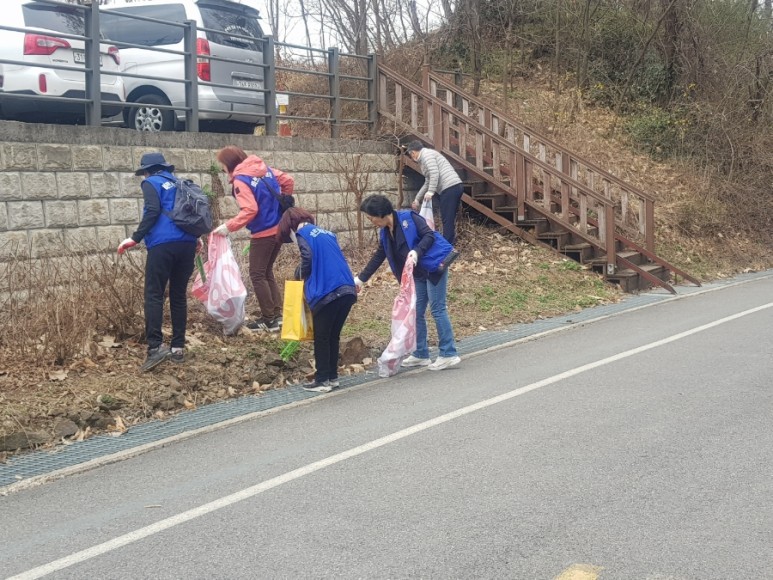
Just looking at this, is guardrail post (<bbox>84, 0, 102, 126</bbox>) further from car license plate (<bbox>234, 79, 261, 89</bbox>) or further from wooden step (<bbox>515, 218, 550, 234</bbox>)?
wooden step (<bbox>515, 218, 550, 234</bbox>)

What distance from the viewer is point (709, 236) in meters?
20.2

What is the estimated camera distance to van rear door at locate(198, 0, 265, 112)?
1318 centimetres

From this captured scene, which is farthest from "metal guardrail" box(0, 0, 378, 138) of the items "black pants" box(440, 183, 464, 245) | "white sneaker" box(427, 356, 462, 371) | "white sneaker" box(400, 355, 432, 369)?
"white sneaker" box(427, 356, 462, 371)

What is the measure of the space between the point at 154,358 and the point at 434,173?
646cm

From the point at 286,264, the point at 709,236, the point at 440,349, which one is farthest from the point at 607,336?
the point at 709,236

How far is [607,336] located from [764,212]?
13655mm

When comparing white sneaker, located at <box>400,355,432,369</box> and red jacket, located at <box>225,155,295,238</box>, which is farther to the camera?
red jacket, located at <box>225,155,295,238</box>

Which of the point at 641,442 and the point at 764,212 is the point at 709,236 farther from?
the point at 641,442

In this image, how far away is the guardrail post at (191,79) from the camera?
475 inches

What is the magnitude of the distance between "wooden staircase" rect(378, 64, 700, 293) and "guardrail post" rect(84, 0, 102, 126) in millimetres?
6560

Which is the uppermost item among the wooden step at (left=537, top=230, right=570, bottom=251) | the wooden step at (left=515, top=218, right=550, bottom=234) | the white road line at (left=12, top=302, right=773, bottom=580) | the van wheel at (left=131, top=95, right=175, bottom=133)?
the van wheel at (left=131, top=95, right=175, bottom=133)

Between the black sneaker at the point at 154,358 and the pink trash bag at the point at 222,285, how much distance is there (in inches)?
38.9

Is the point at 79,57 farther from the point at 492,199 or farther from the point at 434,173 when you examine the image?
the point at 492,199

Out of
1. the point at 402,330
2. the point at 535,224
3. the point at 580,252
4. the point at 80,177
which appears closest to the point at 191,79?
the point at 80,177
